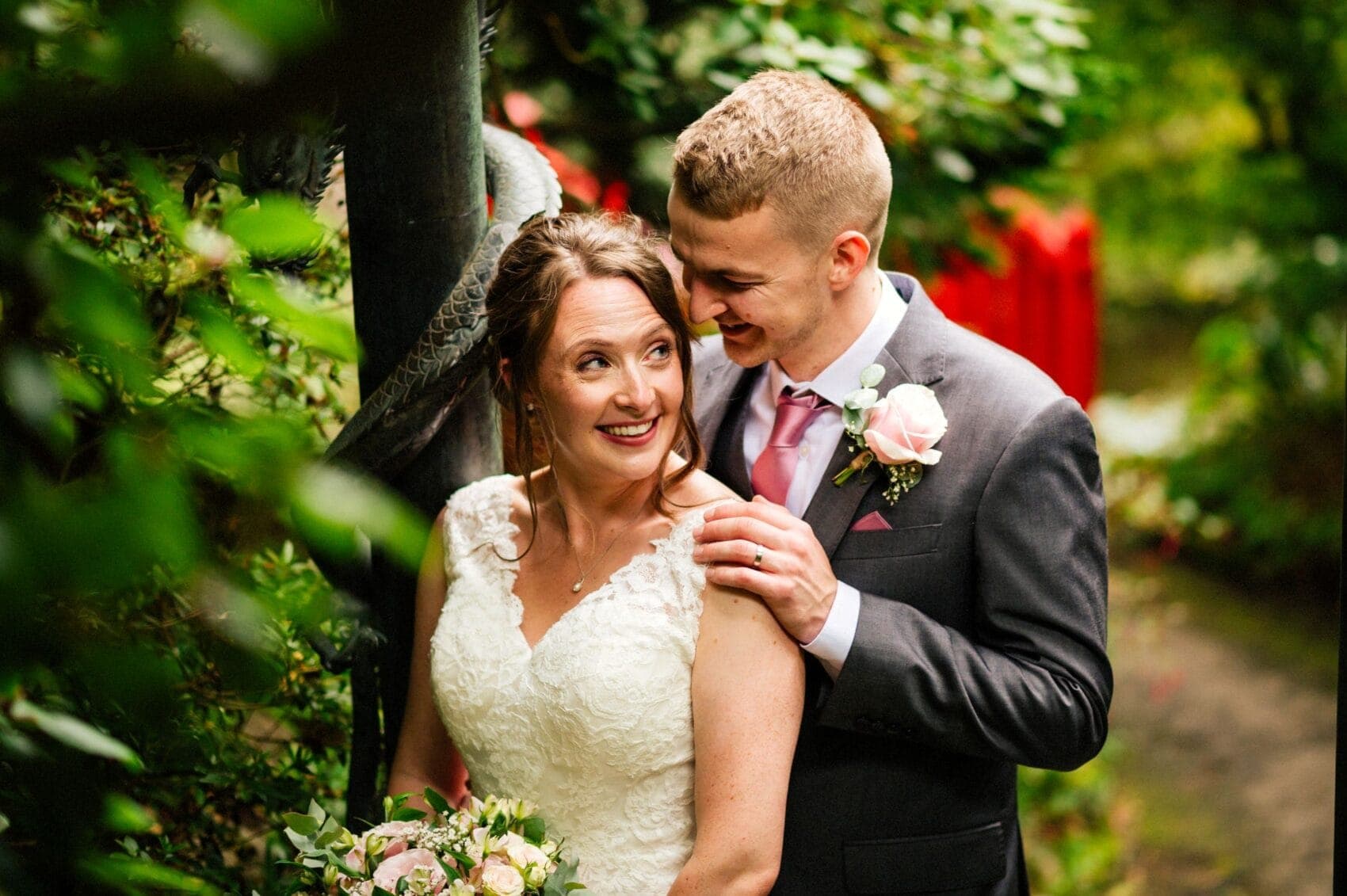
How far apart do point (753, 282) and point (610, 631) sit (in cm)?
73

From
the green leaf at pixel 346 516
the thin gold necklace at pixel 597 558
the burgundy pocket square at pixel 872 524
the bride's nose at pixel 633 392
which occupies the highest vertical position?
the green leaf at pixel 346 516

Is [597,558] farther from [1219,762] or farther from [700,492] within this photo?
[1219,762]

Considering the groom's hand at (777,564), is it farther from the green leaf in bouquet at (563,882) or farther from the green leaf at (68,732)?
the green leaf at (68,732)

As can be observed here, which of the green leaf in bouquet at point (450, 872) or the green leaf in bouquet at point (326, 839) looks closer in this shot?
the green leaf in bouquet at point (450, 872)

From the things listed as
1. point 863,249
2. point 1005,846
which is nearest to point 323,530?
point 863,249

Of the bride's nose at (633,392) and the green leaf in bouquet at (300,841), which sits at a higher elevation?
the bride's nose at (633,392)

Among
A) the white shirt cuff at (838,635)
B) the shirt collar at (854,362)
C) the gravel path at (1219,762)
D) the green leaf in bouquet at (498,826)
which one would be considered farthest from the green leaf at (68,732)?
the gravel path at (1219,762)

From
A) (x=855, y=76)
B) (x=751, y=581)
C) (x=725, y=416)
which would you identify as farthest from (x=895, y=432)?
(x=855, y=76)

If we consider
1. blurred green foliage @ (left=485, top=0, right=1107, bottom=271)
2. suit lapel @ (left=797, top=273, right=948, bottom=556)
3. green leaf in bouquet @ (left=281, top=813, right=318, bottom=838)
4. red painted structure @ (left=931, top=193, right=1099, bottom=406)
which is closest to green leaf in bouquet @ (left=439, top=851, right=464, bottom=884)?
green leaf in bouquet @ (left=281, top=813, right=318, bottom=838)

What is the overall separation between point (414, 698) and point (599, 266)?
0.98m

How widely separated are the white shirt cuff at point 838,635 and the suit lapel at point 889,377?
0.58ft

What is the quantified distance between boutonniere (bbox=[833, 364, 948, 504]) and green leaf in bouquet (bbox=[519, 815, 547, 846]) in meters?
0.84

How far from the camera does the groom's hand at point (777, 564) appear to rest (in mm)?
2199

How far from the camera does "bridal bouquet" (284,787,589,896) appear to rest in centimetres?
205
